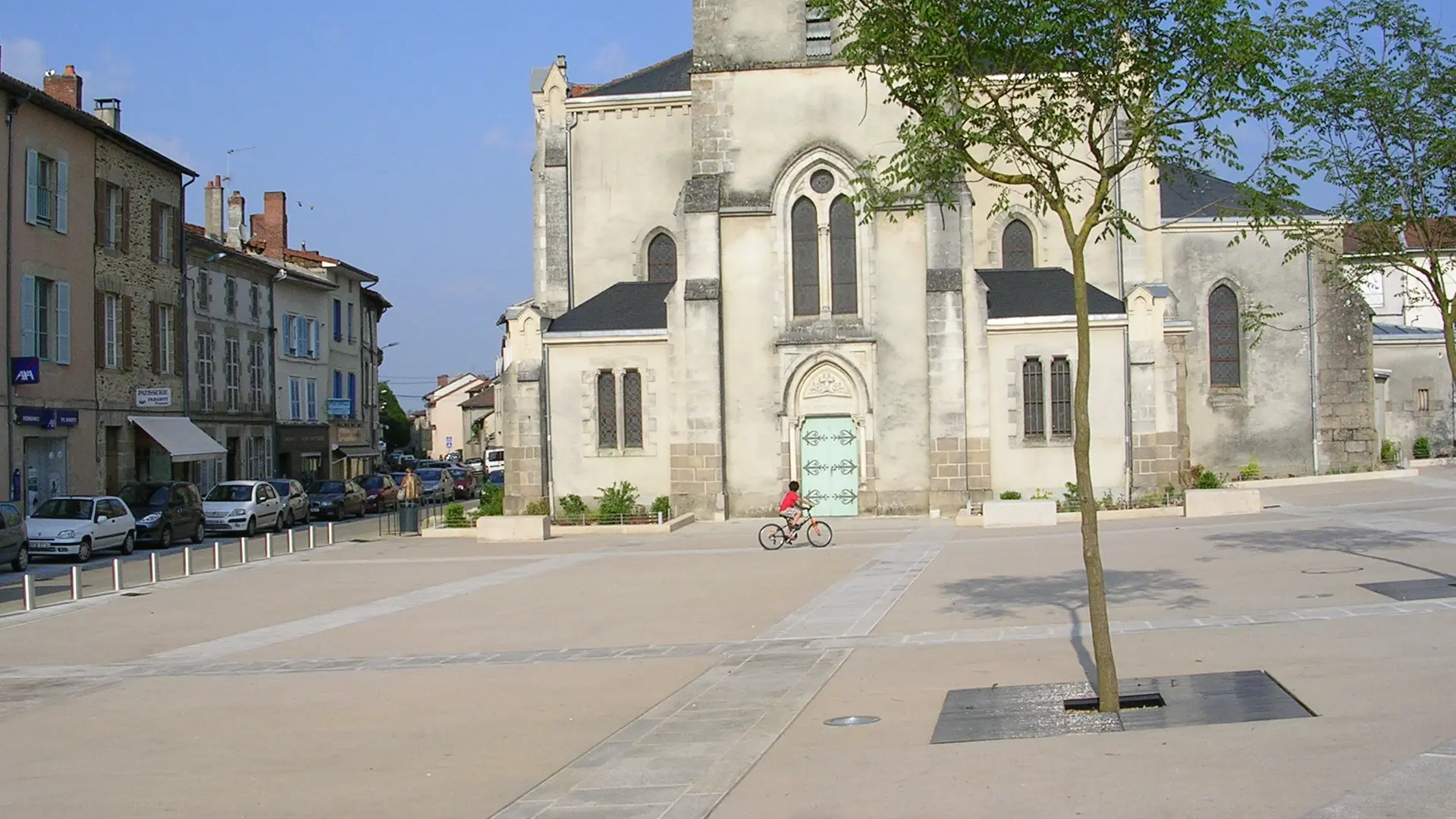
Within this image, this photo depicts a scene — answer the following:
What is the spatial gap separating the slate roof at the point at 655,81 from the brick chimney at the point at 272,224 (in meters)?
22.0

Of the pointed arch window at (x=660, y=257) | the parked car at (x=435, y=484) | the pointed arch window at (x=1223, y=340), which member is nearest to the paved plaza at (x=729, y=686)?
the pointed arch window at (x=660, y=257)

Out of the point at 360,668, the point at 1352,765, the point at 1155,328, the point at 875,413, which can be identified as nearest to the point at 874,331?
the point at 875,413

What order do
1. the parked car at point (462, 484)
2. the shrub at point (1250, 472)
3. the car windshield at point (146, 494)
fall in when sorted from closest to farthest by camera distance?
the car windshield at point (146, 494), the shrub at point (1250, 472), the parked car at point (462, 484)

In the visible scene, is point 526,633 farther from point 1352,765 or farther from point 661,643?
point 1352,765

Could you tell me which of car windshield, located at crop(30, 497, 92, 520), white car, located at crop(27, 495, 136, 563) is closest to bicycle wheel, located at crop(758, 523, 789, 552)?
white car, located at crop(27, 495, 136, 563)

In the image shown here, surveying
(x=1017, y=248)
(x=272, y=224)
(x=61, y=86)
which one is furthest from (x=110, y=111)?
(x=1017, y=248)

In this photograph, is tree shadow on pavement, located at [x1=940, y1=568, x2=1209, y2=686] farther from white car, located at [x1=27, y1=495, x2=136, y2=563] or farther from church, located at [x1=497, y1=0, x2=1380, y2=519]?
white car, located at [x1=27, y1=495, x2=136, y2=563]

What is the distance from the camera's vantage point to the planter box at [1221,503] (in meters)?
29.1

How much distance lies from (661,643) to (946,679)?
3.96m

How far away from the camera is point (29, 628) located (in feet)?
59.4

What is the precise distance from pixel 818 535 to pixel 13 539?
14872mm

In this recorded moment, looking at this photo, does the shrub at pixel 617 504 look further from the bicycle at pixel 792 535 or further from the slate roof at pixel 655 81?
the slate roof at pixel 655 81

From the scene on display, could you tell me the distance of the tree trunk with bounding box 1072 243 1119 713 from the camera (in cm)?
962

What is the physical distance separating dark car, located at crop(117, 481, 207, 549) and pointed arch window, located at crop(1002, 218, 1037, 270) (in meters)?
21.3
